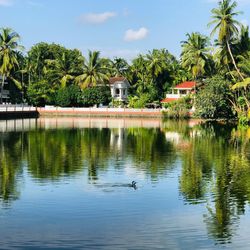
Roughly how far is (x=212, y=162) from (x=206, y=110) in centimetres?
→ 4103

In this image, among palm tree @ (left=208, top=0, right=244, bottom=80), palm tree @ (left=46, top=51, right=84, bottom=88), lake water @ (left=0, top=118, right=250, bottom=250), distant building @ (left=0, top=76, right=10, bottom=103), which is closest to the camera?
lake water @ (left=0, top=118, right=250, bottom=250)

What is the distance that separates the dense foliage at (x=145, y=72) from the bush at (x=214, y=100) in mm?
123

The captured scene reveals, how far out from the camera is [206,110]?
225 feet

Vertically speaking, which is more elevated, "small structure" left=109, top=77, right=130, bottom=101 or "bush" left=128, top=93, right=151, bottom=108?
"small structure" left=109, top=77, right=130, bottom=101

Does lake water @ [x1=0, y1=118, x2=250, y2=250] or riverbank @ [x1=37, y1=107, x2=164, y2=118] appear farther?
riverbank @ [x1=37, y1=107, x2=164, y2=118]

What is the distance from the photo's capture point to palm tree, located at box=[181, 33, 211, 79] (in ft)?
245

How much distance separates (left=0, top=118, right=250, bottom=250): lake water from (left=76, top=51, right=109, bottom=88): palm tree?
2002 inches

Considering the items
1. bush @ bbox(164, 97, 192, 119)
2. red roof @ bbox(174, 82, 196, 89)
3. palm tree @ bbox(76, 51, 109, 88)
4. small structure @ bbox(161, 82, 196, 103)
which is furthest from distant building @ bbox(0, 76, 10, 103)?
bush @ bbox(164, 97, 192, 119)

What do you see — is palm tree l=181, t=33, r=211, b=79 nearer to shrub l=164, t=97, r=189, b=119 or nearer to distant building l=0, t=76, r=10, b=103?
shrub l=164, t=97, r=189, b=119

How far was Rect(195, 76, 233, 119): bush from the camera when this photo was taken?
67.8 metres

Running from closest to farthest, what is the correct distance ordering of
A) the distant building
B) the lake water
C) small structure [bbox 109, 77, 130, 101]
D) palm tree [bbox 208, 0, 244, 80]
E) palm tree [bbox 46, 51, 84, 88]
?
the lake water
palm tree [bbox 208, 0, 244, 80]
palm tree [bbox 46, 51, 84, 88]
the distant building
small structure [bbox 109, 77, 130, 101]

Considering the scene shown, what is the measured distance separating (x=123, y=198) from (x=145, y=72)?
76627 mm

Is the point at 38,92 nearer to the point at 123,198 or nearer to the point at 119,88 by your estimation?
the point at 119,88

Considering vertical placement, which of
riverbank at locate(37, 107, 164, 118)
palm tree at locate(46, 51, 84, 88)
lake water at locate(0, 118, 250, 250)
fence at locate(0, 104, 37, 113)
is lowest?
lake water at locate(0, 118, 250, 250)
